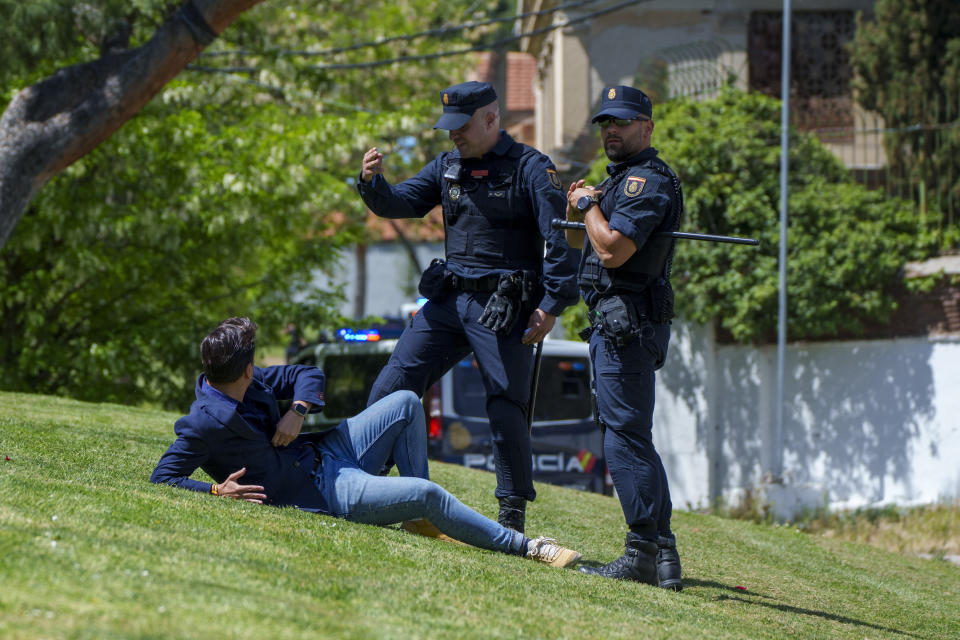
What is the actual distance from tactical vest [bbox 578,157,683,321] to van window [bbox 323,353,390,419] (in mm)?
7052

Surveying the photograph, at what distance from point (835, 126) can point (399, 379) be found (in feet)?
37.5

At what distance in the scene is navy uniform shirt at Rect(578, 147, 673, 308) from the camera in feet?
15.9

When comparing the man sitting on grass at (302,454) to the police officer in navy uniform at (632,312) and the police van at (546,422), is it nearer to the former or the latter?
the police officer in navy uniform at (632,312)

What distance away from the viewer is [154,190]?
14047mm

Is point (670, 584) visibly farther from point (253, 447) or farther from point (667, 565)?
point (253, 447)

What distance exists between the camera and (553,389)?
1098 centimetres

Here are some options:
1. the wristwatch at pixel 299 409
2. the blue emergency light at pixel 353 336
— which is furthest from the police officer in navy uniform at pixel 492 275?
the blue emergency light at pixel 353 336

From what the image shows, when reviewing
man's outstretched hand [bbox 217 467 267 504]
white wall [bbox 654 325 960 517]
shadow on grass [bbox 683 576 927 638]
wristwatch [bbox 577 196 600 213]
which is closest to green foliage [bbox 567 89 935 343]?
white wall [bbox 654 325 960 517]

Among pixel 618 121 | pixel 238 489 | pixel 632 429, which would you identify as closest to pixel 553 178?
pixel 618 121

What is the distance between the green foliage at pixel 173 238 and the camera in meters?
13.5

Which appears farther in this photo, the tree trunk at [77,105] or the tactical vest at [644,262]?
the tree trunk at [77,105]

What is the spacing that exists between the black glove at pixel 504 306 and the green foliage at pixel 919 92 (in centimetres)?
916

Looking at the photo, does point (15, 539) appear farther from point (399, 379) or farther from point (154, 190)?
point (154, 190)

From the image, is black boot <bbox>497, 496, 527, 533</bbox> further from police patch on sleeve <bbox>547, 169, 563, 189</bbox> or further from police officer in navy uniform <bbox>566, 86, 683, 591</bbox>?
police patch on sleeve <bbox>547, 169, 563, 189</bbox>
